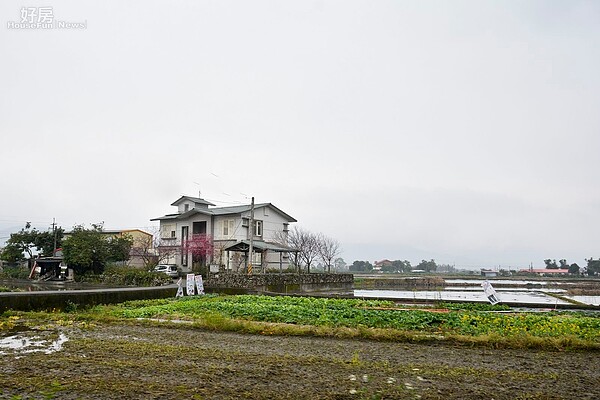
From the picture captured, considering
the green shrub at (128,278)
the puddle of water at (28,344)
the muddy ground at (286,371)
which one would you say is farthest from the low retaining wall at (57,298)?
the green shrub at (128,278)

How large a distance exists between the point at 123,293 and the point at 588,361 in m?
14.9

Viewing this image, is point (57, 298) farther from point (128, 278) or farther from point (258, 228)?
point (258, 228)

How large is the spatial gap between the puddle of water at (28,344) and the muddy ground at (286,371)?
109 mm

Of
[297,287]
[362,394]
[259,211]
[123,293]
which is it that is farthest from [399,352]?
[259,211]

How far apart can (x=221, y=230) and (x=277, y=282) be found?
13611 millimetres

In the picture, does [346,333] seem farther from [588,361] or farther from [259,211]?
[259,211]

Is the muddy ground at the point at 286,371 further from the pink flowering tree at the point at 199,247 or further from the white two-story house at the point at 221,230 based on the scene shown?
the pink flowering tree at the point at 199,247

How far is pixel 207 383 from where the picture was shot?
17.3 feet

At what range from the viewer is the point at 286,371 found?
237 inches

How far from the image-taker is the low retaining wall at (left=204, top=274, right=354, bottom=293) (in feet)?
96.4

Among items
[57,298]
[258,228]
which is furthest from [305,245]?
[57,298]

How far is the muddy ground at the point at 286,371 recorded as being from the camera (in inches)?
195

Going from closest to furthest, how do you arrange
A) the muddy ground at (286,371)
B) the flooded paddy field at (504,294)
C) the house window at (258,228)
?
1. the muddy ground at (286,371)
2. the flooded paddy field at (504,294)
3. the house window at (258,228)

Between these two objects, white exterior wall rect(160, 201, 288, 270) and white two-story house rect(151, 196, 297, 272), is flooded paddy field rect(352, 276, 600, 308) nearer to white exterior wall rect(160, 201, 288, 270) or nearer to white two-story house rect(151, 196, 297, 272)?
white two-story house rect(151, 196, 297, 272)
